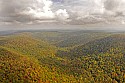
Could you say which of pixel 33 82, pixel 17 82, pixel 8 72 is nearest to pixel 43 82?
pixel 33 82

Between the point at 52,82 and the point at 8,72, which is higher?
the point at 8,72

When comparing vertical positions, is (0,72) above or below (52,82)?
above

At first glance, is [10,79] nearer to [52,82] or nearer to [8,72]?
[8,72]

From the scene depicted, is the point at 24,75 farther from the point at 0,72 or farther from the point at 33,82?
the point at 0,72

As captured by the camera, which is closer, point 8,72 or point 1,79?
point 1,79

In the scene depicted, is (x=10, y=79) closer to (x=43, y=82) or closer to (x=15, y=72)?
(x=15, y=72)

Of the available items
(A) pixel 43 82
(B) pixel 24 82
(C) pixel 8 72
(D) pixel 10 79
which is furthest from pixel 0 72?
(A) pixel 43 82

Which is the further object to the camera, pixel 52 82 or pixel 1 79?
pixel 52 82
